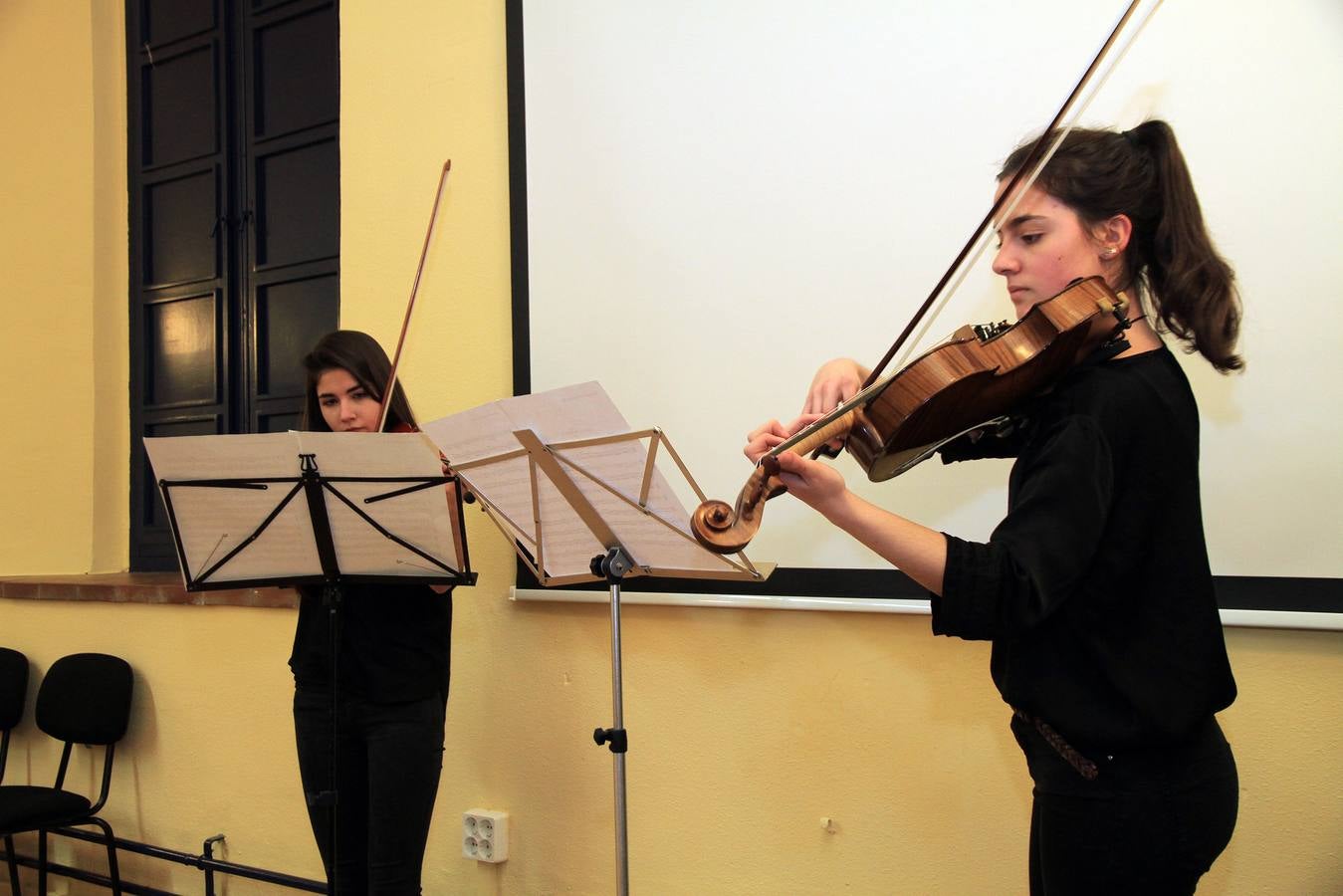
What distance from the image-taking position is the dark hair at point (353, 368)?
199cm

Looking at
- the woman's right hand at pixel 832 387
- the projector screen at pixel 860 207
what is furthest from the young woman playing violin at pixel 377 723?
the woman's right hand at pixel 832 387

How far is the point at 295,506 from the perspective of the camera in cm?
167

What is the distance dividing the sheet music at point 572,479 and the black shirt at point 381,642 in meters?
0.33

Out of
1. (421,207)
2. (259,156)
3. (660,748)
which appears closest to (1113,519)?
(660,748)

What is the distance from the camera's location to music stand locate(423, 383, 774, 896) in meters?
1.35

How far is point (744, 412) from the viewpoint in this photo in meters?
1.97

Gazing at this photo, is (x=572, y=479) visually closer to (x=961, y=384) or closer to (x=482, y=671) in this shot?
(x=961, y=384)

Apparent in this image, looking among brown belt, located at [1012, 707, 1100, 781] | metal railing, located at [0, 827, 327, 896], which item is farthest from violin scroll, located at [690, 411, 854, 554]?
metal railing, located at [0, 827, 327, 896]

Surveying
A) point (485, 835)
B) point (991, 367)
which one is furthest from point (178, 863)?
point (991, 367)

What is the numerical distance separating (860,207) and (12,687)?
2763mm

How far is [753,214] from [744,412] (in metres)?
0.39

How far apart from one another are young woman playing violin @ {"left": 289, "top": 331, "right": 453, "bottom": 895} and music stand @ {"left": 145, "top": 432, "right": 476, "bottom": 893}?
6cm

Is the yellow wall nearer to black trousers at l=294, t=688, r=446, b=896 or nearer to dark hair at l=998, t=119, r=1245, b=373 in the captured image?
black trousers at l=294, t=688, r=446, b=896

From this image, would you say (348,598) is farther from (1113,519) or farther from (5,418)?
(5,418)
